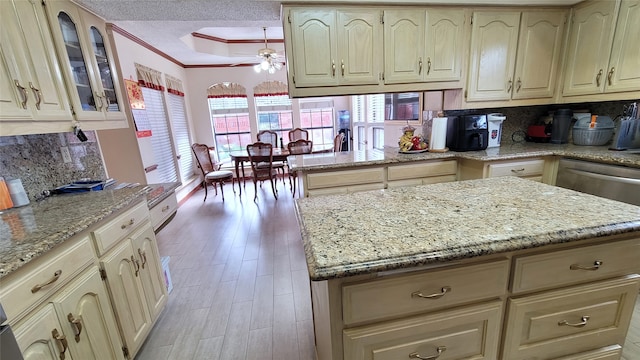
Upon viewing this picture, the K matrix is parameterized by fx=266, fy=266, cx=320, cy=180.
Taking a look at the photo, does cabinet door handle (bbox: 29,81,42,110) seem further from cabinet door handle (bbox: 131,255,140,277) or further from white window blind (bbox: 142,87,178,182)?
white window blind (bbox: 142,87,178,182)

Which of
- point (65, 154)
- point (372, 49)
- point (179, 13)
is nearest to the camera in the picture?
point (65, 154)

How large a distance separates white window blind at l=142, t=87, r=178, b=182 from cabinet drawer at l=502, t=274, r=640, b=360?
13.7ft

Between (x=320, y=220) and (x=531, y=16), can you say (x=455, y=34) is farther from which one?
(x=320, y=220)

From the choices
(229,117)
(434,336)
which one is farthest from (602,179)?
(229,117)

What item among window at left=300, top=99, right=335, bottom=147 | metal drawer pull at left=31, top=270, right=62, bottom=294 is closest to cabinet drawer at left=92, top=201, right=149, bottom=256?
metal drawer pull at left=31, top=270, right=62, bottom=294

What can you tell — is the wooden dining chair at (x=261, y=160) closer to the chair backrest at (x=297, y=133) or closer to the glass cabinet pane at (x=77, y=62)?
the chair backrest at (x=297, y=133)

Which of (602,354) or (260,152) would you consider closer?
(602,354)

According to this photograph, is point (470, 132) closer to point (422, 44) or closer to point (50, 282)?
point (422, 44)

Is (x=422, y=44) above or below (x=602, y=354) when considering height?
above

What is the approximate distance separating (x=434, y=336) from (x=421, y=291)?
184 mm

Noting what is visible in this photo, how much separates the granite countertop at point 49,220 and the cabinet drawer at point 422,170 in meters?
1.99

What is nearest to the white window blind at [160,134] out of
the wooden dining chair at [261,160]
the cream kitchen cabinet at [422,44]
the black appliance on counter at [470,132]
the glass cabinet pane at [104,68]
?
the wooden dining chair at [261,160]

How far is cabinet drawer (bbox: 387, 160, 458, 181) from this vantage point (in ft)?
8.23

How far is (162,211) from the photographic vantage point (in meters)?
1.98
